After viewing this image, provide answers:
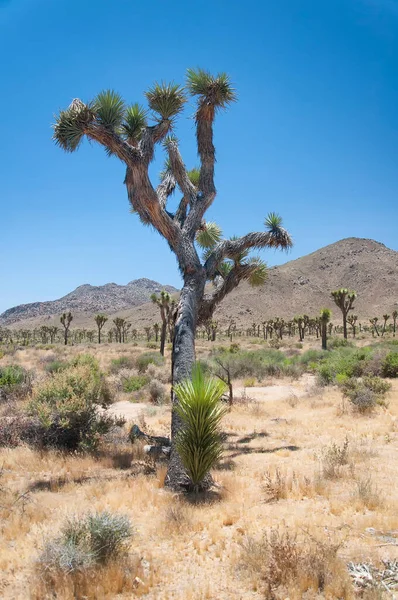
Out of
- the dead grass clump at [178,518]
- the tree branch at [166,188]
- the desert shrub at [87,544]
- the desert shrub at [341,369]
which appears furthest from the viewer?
the desert shrub at [341,369]

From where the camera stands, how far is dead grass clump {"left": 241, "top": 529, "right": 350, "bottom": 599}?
3.77 meters

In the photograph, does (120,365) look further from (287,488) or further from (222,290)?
(287,488)

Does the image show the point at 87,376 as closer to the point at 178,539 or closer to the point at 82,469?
the point at 82,469

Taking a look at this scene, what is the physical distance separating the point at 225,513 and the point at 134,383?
39.6ft

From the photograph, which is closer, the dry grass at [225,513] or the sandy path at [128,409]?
the dry grass at [225,513]

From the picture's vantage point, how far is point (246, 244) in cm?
943

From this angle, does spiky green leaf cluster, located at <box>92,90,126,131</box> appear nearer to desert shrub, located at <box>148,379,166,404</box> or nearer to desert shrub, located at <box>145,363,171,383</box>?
desert shrub, located at <box>148,379,166,404</box>

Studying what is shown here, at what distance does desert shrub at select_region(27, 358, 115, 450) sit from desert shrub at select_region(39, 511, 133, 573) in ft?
13.8

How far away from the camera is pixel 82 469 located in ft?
25.5

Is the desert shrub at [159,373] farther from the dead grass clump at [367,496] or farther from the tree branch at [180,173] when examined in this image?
the dead grass clump at [367,496]

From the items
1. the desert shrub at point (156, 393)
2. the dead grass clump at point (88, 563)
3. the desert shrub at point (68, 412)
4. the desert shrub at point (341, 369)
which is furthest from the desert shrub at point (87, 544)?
the desert shrub at point (341, 369)

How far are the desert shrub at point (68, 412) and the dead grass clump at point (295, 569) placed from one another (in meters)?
5.24

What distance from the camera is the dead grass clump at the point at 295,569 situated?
3771 millimetres

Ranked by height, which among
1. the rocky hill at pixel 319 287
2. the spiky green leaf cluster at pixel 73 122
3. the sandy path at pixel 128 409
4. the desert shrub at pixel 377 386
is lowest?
the sandy path at pixel 128 409
